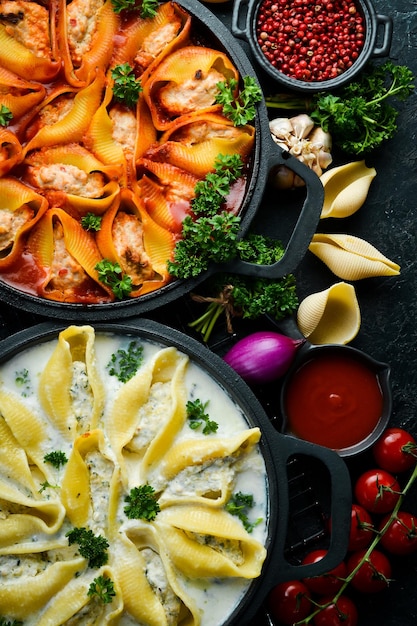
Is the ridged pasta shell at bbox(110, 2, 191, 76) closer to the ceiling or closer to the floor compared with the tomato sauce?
closer to the ceiling

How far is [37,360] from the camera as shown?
4.12 metres

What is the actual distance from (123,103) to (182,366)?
1463 mm

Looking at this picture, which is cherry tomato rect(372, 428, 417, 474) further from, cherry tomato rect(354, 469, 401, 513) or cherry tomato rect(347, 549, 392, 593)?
cherry tomato rect(347, 549, 392, 593)

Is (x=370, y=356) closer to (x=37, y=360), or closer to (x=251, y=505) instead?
(x=251, y=505)

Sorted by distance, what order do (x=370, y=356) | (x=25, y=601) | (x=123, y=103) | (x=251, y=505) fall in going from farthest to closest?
(x=370, y=356) < (x=123, y=103) < (x=251, y=505) < (x=25, y=601)

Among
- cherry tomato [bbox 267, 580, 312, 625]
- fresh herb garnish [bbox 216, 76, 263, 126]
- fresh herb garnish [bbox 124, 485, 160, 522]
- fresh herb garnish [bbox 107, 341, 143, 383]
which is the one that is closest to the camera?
fresh herb garnish [bbox 124, 485, 160, 522]

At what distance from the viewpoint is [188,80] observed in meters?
4.34

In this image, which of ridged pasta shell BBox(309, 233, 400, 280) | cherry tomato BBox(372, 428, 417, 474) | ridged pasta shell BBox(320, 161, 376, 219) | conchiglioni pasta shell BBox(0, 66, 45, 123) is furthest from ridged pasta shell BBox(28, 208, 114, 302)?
cherry tomato BBox(372, 428, 417, 474)

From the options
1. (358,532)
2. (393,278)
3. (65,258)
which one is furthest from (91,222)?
(358,532)

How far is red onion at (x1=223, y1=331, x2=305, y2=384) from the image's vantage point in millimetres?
4430

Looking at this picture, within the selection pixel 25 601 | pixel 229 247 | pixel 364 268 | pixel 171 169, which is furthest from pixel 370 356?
pixel 25 601

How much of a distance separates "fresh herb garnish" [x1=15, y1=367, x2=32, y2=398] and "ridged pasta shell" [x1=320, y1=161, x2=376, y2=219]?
6.43 feet

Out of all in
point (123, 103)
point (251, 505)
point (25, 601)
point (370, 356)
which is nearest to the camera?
point (25, 601)

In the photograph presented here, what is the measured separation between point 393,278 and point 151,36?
201cm
